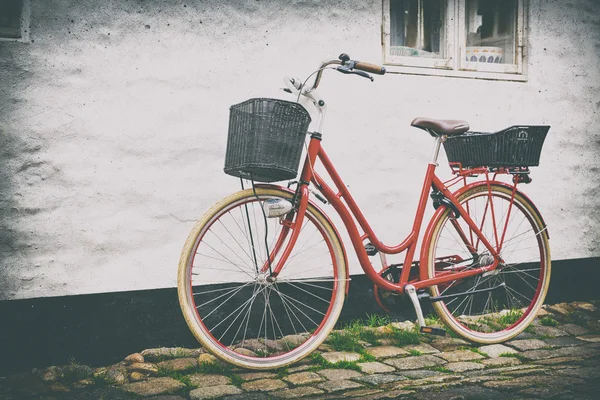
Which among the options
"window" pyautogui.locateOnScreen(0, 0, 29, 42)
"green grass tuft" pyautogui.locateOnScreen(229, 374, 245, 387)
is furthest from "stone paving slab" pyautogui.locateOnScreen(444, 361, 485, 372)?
"window" pyautogui.locateOnScreen(0, 0, 29, 42)

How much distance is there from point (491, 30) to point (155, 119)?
306 cm

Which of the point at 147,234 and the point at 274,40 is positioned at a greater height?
the point at 274,40

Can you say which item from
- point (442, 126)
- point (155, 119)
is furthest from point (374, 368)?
point (155, 119)

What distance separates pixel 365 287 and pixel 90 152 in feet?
7.52

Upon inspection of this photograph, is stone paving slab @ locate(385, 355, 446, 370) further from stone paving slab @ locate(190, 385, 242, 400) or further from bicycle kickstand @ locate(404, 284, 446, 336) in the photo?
stone paving slab @ locate(190, 385, 242, 400)

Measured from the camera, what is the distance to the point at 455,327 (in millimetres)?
4336

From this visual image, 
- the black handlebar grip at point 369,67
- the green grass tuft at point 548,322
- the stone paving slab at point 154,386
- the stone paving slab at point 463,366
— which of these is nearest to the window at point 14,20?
the black handlebar grip at point 369,67

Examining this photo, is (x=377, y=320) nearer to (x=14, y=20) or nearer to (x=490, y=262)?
(x=490, y=262)

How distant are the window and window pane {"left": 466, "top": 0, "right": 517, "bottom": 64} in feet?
11.5

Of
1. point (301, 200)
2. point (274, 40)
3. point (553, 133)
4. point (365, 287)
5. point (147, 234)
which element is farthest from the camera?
point (553, 133)

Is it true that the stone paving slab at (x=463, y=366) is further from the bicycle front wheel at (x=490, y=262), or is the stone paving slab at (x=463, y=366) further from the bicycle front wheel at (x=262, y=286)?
the bicycle front wheel at (x=262, y=286)

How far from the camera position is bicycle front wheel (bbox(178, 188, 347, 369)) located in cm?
384

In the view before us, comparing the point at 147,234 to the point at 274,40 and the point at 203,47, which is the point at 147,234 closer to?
the point at 203,47

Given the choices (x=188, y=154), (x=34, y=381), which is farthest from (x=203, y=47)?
(x=34, y=381)
